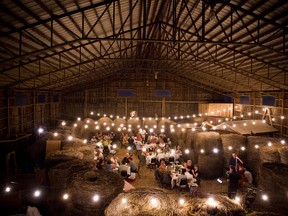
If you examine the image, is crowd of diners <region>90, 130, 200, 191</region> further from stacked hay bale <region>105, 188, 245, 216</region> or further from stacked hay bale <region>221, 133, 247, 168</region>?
stacked hay bale <region>105, 188, 245, 216</region>

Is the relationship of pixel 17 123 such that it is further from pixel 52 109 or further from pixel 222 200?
pixel 222 200

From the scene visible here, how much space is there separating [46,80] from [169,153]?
983 centimetres

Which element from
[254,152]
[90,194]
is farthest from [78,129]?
[254,152]

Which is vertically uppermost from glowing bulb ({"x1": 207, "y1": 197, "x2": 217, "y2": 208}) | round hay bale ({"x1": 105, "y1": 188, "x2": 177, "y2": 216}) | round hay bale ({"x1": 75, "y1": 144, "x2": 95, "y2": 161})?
round hay bale ({"x1": 75, "y1": 144, "x2": 95, "y2": 161})

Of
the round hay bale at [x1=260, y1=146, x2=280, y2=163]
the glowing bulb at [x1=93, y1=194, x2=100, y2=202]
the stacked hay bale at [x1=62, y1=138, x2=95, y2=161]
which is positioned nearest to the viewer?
the glowing bulb at [x1=93, y1=194, x2=100, y2=202]

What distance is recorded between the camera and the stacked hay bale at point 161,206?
5.13 metres

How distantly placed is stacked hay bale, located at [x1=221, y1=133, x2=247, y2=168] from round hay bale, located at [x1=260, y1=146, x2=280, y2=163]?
1362 mm

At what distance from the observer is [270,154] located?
8969 mm

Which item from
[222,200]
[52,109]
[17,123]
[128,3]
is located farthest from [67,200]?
[52,109]

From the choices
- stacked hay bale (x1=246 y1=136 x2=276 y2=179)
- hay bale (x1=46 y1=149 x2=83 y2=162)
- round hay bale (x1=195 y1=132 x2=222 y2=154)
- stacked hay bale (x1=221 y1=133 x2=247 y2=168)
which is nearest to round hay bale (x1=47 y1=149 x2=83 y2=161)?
hay bale (x1=46 y1=149 x2=83 y2=162)

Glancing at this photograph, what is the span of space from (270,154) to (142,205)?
20.9 ft

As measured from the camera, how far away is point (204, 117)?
2158cm

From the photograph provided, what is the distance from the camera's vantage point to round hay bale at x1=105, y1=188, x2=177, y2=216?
5141mm

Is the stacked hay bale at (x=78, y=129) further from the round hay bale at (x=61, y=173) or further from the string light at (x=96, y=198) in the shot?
the string light at (x=96, y=198)
